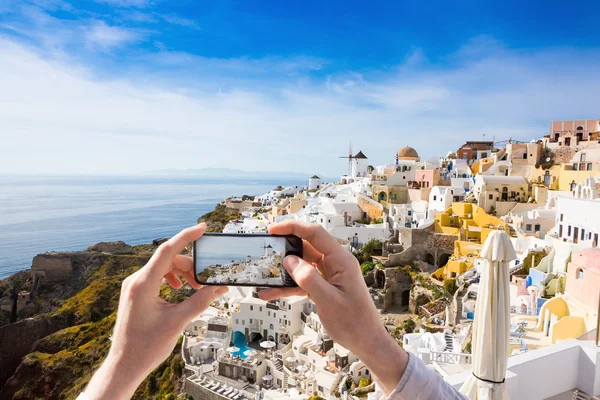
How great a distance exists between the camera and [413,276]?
1463 cm

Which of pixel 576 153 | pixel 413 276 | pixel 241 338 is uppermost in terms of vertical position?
pixel 576 153

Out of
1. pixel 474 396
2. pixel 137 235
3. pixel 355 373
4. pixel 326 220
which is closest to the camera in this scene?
pixel 474 396

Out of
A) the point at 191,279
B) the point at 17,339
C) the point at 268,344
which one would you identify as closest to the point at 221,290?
the point at 191,279

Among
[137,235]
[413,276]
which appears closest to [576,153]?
[413,276]

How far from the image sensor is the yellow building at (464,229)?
13.5 metres

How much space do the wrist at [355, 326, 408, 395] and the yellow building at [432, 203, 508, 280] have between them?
1313 cm

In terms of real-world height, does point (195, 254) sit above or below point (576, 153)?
below

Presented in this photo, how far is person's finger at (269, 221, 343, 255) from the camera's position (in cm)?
122

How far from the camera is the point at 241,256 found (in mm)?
1440

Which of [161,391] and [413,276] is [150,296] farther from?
[161,391]

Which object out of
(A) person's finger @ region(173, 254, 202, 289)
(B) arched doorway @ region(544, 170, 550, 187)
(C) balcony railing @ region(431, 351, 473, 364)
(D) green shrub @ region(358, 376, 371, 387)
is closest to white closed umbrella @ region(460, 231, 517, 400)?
(A) person's finger @ region(173, 254, 202, 289)

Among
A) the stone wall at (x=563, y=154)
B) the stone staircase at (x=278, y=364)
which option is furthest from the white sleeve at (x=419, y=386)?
the stone wall at (x=563, y=154)

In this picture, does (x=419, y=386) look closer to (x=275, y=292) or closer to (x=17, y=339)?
(x=275, y=292)

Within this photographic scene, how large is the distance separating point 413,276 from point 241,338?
22.8 ft
